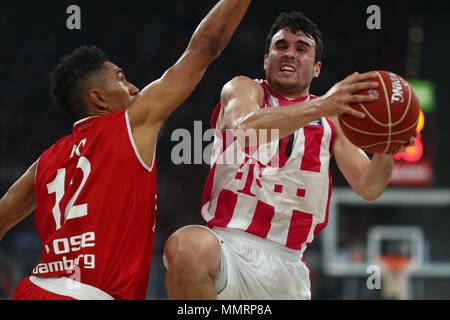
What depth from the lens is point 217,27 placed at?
2.90 metres

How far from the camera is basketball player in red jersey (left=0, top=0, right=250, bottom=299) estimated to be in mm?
2596

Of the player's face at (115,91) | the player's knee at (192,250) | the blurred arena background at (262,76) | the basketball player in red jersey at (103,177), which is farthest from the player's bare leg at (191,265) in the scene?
the blurred arena background at (262,76)

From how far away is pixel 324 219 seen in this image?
350cm

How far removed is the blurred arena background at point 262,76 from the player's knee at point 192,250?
24.3 feet

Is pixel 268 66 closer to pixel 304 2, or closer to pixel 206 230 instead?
pixel 206 230

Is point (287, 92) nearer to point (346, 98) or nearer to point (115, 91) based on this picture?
point (346, 98)

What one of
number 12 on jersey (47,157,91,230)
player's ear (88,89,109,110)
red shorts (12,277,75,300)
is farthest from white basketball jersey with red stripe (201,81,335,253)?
red shorts (12,277,75,300)

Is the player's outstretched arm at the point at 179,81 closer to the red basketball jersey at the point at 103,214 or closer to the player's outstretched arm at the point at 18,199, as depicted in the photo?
the red basketball jersey at the point at 103,214

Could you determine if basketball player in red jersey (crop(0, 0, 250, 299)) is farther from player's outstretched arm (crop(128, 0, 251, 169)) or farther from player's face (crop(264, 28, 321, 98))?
player's face (crop(264, 28, 321, 98))

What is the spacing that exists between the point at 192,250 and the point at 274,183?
76 centimetres

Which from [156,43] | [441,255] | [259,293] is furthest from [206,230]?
[156,43]

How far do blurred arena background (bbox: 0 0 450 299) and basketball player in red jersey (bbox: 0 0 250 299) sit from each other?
753 centimetres

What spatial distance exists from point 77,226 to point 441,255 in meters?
9.99

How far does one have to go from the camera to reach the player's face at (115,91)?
2916mm
